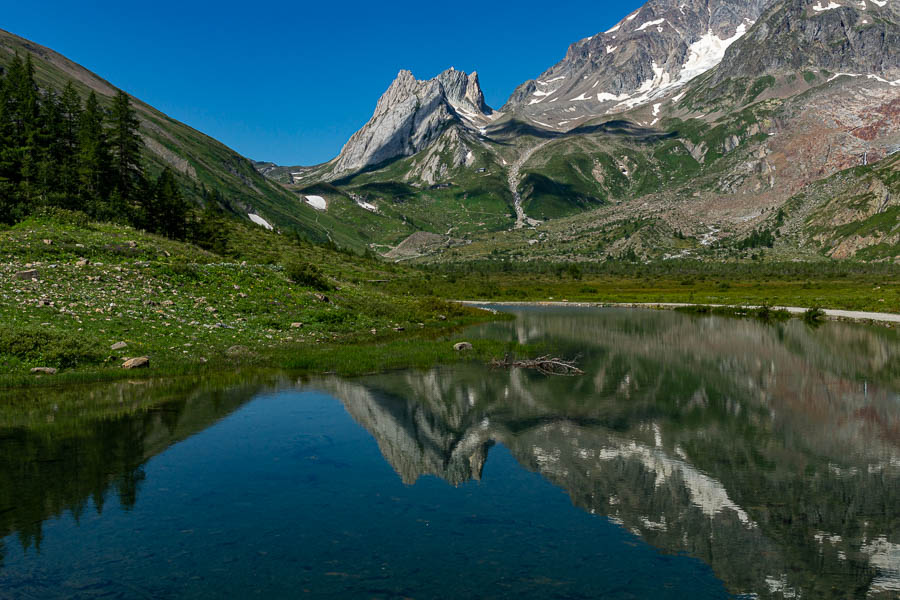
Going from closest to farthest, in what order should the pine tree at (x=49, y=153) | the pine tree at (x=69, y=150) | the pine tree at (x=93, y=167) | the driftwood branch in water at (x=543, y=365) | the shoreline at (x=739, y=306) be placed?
1. the driftwood branch in water at (x=543, y=365)
2. the pine tree at (x=49, y=153)
3. the pine tree at (x=69, y=150)
4. the pine tree at (x=93, y=167)
5. the shoreline at (x=739, y=306)

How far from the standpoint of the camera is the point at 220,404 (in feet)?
92.8

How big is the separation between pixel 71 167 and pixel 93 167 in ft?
8.27

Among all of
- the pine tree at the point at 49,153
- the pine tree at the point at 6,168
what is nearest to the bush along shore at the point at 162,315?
the pine tree at the point at 6,168

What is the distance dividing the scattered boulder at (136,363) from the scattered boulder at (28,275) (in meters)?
15.2

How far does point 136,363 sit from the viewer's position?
33.0 meters

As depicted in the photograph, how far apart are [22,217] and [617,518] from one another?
226 ft

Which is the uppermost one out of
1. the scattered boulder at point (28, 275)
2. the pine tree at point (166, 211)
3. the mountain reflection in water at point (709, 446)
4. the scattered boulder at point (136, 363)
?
the pine tree at point (166, 211)

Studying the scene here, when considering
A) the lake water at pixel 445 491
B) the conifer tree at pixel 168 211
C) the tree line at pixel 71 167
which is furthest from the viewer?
the conifer tree at pixel 168 211

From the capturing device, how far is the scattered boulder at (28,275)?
40766 mm

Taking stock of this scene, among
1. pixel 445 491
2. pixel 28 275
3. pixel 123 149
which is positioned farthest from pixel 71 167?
pixel 445 491

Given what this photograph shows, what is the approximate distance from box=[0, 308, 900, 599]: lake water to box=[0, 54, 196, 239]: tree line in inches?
2028

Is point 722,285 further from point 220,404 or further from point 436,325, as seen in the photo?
point 220,404

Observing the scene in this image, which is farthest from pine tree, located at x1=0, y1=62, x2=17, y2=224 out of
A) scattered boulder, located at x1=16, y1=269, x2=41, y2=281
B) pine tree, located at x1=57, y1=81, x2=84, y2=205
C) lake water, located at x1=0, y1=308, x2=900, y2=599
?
lake water, located at x1=0, y1=308, x2=900, y2=599

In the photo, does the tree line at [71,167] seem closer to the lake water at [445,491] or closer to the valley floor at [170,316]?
the valley floor at [170,316]
